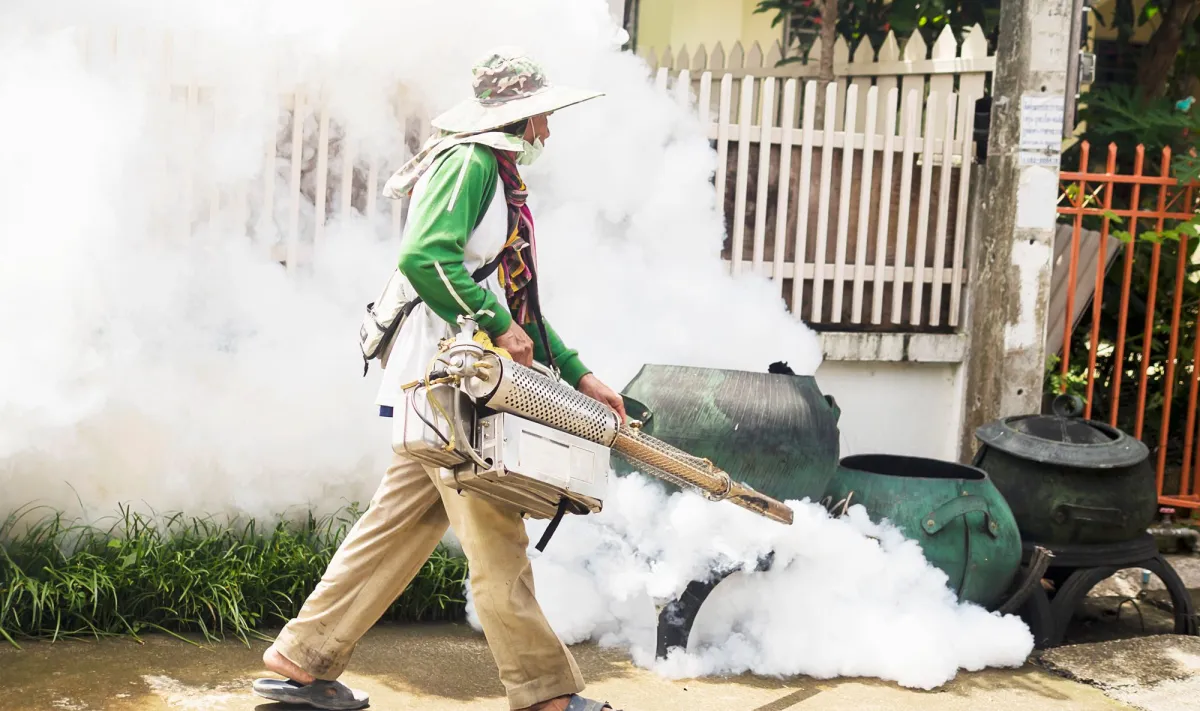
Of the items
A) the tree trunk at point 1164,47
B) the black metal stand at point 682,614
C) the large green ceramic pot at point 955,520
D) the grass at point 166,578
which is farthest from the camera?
the tree trunk at point 1164,47

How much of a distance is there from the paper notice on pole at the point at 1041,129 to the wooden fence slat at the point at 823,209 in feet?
3.09

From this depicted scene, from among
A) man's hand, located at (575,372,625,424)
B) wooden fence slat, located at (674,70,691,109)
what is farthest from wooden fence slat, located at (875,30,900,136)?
man's hand, located at (575,372,625,424)

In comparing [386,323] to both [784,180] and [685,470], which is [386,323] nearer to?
[685,470]

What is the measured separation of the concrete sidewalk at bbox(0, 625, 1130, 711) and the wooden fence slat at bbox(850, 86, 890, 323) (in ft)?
7.18

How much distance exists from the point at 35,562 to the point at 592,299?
2396 mm

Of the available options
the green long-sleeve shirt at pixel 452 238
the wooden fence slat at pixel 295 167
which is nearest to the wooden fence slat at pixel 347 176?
the wooden fence slat at pixel 295 167

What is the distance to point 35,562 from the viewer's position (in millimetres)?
4445

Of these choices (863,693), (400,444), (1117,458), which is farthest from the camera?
(1117,458)

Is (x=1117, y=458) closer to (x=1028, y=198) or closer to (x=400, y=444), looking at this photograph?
(x=1028, y=198)

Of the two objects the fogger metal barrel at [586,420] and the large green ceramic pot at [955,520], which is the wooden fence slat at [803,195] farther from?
the fogger metal barrel at [586,420]

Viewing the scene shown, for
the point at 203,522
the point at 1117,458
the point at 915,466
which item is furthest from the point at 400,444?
the point at 1117,458

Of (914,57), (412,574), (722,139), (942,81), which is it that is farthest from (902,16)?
(412,574)

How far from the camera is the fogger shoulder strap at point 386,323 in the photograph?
11.6ft

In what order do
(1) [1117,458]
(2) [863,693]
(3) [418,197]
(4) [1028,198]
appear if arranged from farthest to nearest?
(4) [1028,198]
(1) [1117,458]
(2) [863,693]
(3) [418,197]
